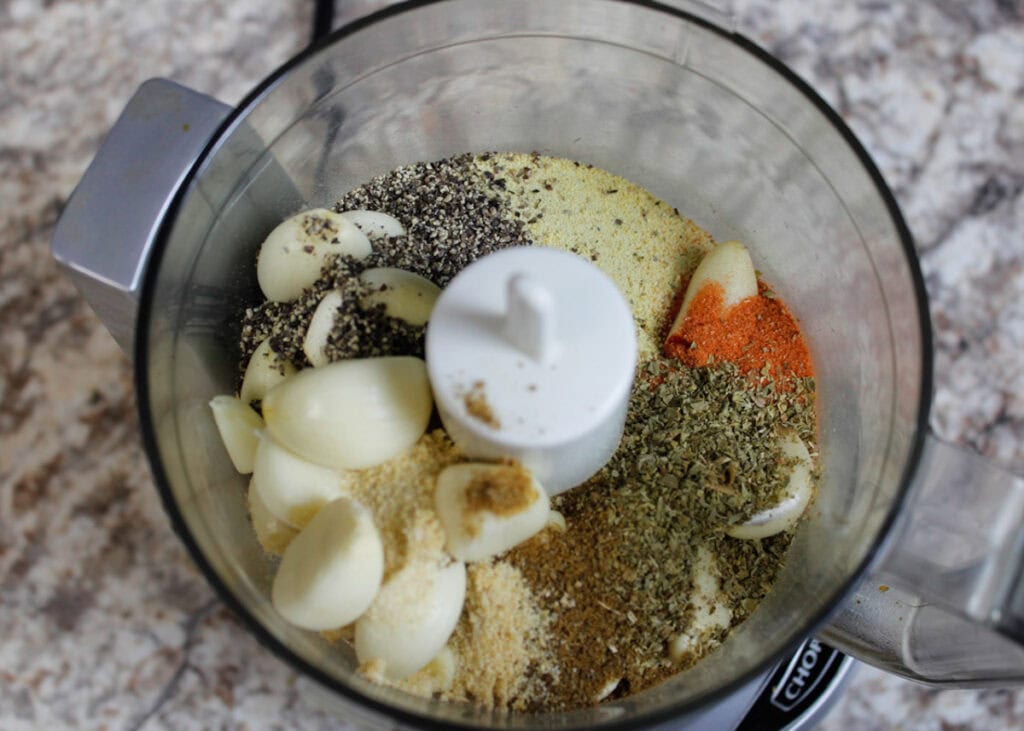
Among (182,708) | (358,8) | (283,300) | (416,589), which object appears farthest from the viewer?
(358,8)

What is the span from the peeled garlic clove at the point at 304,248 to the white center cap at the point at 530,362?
115 millimetres

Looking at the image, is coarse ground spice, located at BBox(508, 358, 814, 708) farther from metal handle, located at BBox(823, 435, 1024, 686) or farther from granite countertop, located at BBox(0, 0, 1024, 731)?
granite countertop, located at BBox(0, 0, 1024, 731)

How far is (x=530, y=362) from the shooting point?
1.71 ft

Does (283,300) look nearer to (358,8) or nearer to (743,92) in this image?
(743,92)

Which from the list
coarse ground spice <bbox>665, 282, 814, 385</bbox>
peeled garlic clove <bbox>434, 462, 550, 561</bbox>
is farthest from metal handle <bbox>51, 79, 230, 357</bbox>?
coarse ground spice <bbox>665, 282, 814, 385</bbox>

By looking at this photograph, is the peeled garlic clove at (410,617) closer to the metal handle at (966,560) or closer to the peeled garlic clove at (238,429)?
the peeled garlic clove at (238,429)

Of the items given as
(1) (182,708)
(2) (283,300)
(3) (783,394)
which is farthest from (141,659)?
(3) (783,394)

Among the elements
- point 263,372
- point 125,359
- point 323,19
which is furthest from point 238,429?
point 323,19

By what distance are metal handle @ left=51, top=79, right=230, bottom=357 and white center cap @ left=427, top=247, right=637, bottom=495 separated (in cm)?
20

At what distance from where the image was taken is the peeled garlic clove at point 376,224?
650mm

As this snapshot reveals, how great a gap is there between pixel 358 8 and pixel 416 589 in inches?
25.8

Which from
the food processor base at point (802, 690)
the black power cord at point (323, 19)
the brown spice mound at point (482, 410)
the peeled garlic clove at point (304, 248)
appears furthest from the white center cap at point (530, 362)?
the black power cord at point (323, 19)

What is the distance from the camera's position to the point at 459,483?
0.54m

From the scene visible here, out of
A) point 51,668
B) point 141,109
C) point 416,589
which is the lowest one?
point 51,668
